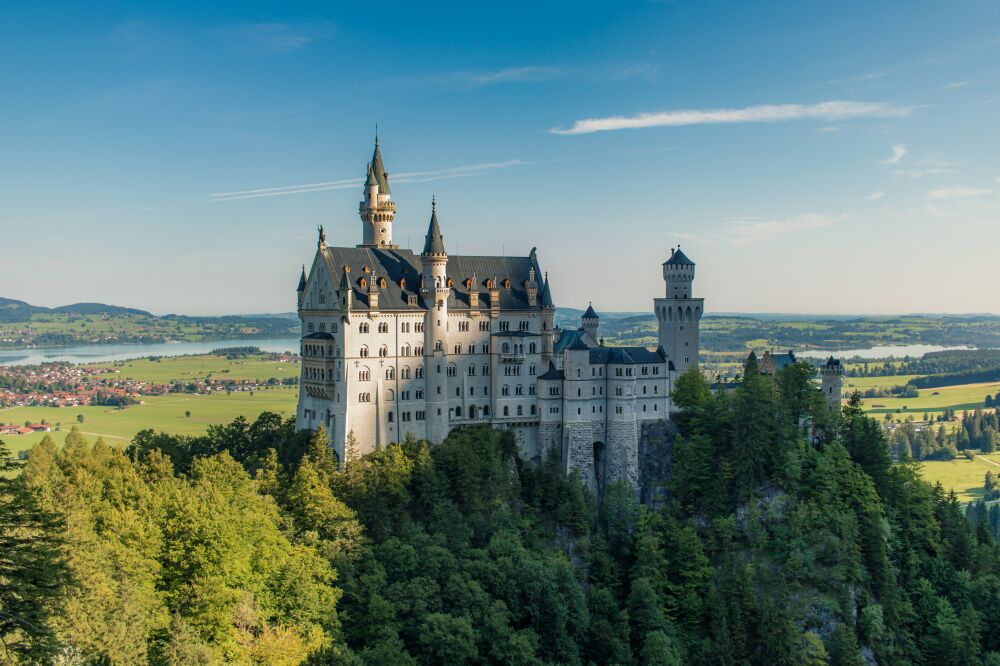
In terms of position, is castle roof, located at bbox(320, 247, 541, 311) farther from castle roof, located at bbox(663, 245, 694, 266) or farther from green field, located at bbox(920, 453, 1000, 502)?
green field, located at bbox(920, 453, 1000, 502)

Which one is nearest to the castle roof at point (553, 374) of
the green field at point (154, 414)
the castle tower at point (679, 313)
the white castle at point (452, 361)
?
the white castle at point (452, 361)

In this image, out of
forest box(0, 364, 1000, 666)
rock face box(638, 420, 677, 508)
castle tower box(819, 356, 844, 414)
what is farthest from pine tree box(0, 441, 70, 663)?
castle tower box(819, 356, 844, 414)

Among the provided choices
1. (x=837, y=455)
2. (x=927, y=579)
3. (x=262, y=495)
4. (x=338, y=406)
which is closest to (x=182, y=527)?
(x=262, y=495)

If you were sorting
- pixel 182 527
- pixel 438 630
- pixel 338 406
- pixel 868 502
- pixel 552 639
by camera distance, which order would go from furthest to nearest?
pixel 868 502 < pixel 338 406 < pixel 552 639 < pixel 438 630 < pixel 182 527

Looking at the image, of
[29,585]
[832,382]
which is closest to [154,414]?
[832,382]

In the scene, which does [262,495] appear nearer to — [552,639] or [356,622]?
[356,622]

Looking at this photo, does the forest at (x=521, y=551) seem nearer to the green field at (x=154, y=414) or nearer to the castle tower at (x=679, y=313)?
the castle tower at (x=679, y=313)

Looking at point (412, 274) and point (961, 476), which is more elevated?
point (412, 274)

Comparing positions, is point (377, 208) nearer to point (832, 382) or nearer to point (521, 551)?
point (521, 551)
